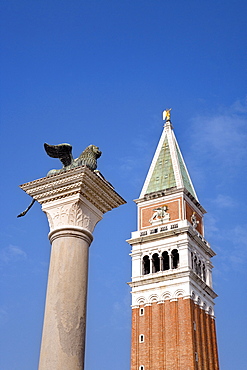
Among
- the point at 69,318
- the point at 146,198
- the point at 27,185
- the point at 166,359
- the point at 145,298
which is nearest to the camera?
the point at 69,318

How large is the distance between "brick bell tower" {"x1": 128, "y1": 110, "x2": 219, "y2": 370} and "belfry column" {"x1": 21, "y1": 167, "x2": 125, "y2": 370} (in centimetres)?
3160

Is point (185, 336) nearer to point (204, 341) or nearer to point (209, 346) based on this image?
point (204, 341)

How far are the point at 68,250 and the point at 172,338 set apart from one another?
32942 mm

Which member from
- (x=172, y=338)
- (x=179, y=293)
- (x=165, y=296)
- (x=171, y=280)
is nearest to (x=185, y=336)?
(x=172, y=338)

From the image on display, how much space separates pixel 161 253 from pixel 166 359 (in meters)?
7.64

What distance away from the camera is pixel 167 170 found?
151 feet

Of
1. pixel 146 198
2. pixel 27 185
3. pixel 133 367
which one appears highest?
pixel 146 198

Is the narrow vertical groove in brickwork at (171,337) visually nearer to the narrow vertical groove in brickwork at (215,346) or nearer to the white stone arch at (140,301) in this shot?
the white stone arch at (140,301)

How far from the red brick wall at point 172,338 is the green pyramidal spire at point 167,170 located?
982 centimetres

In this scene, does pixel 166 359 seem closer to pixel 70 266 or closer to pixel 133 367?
pixel 133 367

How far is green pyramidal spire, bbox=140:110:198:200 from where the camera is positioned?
4488 cm

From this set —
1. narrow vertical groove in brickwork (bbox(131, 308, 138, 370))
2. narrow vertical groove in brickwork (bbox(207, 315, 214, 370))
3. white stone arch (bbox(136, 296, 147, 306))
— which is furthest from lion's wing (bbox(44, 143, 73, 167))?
narrow vertical groove in brickwork (bbox(207, 315, 214, 370))

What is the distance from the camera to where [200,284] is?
1631 inches

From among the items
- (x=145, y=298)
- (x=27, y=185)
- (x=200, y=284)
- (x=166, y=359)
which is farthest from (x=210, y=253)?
(x=27, y=185)
